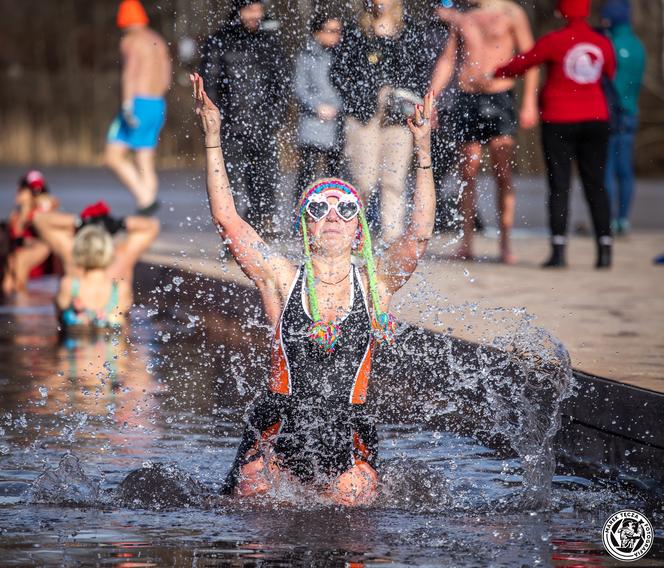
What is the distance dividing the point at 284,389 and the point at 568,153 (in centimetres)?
628

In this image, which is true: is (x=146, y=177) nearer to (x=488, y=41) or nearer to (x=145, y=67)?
(x=145, y=67)

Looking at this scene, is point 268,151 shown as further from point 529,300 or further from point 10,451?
point 10,451

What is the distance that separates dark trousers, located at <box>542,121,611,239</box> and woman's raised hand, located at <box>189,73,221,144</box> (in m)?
5.99

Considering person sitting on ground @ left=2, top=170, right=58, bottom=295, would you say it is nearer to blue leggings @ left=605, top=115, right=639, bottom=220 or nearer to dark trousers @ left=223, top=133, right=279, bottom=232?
dark trousers @ left=223, top=133, right=279, bottom=232

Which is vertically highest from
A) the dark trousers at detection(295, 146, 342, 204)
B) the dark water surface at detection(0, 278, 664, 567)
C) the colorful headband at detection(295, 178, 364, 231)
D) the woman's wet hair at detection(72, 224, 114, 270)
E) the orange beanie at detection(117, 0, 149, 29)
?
the orange beanie at detection(117, 0, 149, 29)

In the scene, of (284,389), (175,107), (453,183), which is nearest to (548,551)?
(284,389)

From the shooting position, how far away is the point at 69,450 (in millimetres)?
6367

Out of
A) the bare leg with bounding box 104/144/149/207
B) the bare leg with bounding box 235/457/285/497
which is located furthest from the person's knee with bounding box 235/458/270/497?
the bare leg with bounding box 104/144/149/207

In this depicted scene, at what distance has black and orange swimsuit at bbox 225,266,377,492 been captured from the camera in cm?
559

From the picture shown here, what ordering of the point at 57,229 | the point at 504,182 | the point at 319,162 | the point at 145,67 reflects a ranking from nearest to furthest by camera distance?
1. the point at 57,229
2. the point at 319,162
3. the point at 504,182
4. the point at 145,67

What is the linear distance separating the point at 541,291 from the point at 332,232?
4.66 metres

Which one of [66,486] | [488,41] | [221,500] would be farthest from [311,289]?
[488,41]

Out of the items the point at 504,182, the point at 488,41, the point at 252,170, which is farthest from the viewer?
the point at 504,182

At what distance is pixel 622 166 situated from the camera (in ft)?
46.3
